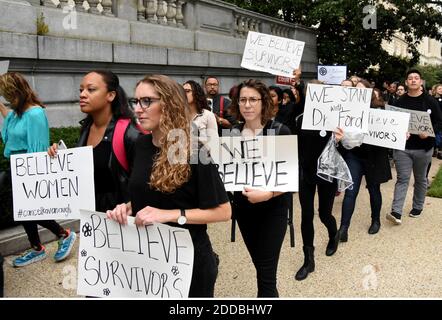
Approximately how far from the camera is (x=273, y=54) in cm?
649

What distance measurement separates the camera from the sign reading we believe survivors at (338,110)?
4.41 metres

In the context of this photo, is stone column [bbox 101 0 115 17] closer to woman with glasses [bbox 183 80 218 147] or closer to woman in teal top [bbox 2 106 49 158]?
woman with glasses [bbox 183 80 218 147]

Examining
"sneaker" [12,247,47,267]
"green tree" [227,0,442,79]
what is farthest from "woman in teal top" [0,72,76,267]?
"green tree" [227,0,442,79]

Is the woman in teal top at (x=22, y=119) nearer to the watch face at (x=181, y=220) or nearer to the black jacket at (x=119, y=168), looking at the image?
the black jacket at (x=119, y=168)

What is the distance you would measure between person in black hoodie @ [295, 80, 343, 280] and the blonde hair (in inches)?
96.6

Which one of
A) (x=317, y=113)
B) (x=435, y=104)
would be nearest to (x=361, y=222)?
(x=435, y=104)

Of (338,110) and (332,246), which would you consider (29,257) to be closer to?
(332,246)

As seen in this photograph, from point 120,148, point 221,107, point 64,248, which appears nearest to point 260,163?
point 120,148

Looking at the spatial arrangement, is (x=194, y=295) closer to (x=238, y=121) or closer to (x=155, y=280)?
(x=155, y=280)

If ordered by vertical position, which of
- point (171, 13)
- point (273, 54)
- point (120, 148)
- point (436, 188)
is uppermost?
point (171, 13)

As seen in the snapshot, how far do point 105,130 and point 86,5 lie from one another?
5.66 metres

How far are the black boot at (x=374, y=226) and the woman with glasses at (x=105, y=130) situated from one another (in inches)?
153

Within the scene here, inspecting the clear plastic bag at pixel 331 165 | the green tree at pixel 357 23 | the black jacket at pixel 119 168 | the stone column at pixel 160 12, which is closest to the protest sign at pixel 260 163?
the black jacket at pixel 119 168

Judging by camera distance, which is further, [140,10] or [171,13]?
[171,13]
